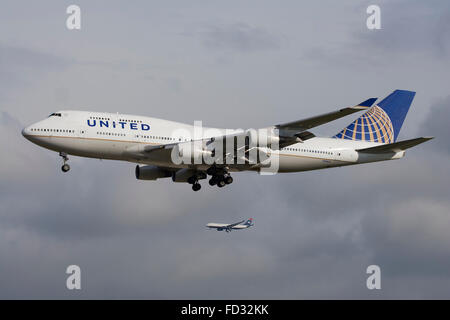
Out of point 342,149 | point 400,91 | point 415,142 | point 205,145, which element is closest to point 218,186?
point 205,145

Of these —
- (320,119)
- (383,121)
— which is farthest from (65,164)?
(383,121)

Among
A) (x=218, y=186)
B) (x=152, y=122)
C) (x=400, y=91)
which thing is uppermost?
(x=400, y=91)

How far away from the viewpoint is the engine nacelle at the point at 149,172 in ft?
220

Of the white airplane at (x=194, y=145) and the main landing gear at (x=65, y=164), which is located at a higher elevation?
the white airplane at (x=194, y=145)

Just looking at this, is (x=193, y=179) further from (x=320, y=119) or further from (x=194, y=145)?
(x=320, y=119)

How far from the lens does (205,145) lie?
59.8 m

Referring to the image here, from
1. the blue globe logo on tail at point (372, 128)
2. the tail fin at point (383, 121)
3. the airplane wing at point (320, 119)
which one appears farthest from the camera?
the tail fin at point (383, 121)

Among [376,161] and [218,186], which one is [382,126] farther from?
[218,186]

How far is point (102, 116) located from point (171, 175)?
10.9m

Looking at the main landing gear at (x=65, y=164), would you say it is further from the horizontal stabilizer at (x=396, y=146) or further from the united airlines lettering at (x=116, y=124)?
the horizontal stabilizer at (x=396, y=146)

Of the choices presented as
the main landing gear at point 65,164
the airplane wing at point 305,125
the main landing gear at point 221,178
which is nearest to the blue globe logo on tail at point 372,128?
the airplane wing at point 305,125

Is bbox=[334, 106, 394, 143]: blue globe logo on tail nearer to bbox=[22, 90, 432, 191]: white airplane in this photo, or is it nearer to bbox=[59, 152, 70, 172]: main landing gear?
bbox=[22, 90, 432, 191]: white airplane

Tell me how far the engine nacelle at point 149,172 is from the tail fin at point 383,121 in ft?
48.3

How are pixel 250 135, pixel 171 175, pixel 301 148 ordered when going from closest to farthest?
1. pixel 250 135
2. pixel 301 148
3. pixel 171 175
